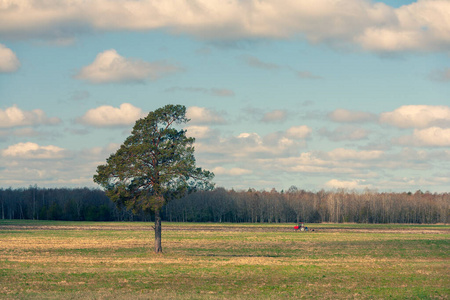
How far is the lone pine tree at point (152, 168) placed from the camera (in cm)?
4538

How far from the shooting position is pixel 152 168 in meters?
46.0

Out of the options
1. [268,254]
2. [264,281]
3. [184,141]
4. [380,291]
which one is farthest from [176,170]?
[380,291]

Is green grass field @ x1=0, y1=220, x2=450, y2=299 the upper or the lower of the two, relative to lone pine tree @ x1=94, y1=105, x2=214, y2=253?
lower

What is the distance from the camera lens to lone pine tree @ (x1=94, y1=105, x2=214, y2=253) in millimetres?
45375

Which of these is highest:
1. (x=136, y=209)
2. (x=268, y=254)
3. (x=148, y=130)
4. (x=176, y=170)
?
(x=148, y=130)

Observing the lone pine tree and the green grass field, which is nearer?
the green grass field

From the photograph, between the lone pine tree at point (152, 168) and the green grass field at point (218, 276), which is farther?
the lone pine tree at point (152, 168)

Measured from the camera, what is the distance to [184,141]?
46719mm

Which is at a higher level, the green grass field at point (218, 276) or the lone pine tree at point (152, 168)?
the lone pine tree at point (152, 168)

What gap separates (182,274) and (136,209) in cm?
1340

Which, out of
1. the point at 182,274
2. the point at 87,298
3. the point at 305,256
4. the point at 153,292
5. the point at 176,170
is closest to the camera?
the point at 87,298

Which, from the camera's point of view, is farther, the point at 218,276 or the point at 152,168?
the point at 152,168

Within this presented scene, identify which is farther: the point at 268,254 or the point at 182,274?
the point at 268,254

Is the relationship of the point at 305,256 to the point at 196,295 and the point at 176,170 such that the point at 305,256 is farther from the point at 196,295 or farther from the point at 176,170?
the point at 196,295
